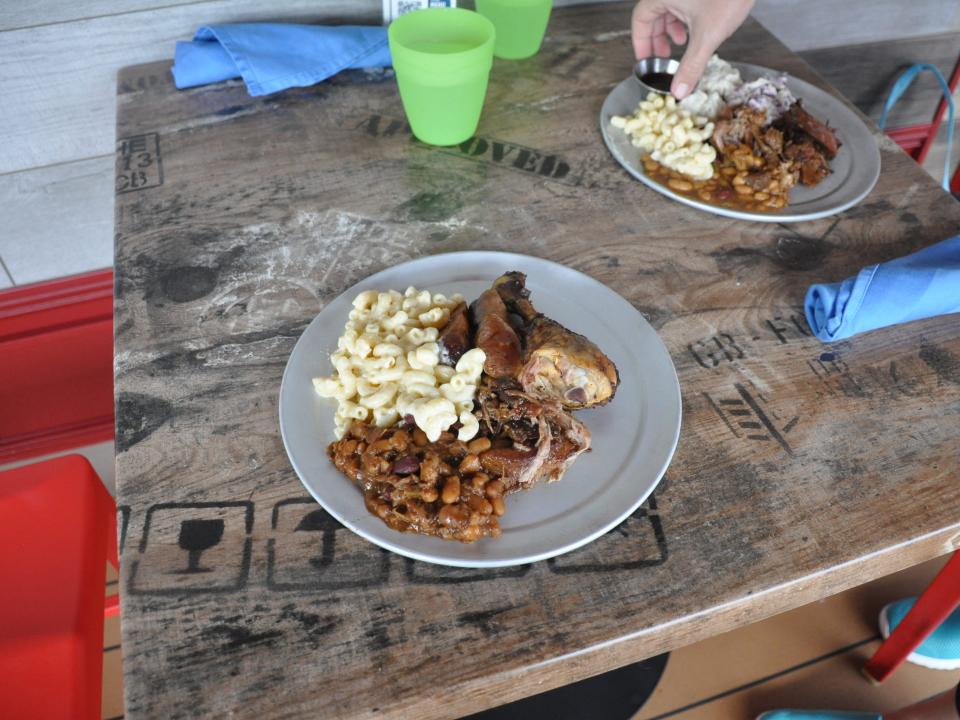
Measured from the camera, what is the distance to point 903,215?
1.32 m

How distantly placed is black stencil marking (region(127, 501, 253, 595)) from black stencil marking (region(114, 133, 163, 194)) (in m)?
0.71

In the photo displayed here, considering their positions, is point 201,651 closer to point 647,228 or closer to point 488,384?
point 488,384

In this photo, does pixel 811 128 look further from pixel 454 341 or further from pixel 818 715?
pixel 818 715

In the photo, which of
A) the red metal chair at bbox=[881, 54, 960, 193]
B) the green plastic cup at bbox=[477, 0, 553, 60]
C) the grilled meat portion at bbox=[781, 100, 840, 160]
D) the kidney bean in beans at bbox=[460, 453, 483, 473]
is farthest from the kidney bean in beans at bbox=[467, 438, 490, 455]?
the red metal chair at bbox=[881, 54, 960, 193]

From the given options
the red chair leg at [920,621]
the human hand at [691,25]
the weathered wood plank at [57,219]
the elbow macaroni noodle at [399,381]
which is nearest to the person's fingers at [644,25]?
the human hand at [691,25]

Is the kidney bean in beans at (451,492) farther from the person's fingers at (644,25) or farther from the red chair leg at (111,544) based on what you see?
the person's fingers at (644,25)

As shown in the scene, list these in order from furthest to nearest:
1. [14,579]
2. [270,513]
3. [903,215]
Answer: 1. [903,215]
2. [14,579]
3. [270,513]

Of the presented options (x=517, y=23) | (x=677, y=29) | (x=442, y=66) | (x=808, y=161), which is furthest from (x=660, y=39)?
(x=442, y=66)

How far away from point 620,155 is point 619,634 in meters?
0.93

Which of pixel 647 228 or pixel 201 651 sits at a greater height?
pixel 647 228

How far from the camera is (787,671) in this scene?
5.61ft

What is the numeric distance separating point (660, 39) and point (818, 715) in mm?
1508

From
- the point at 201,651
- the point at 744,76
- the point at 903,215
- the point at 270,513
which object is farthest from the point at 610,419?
the point at 744,76

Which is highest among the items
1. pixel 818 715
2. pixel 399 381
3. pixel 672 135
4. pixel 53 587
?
pixel 672 135
